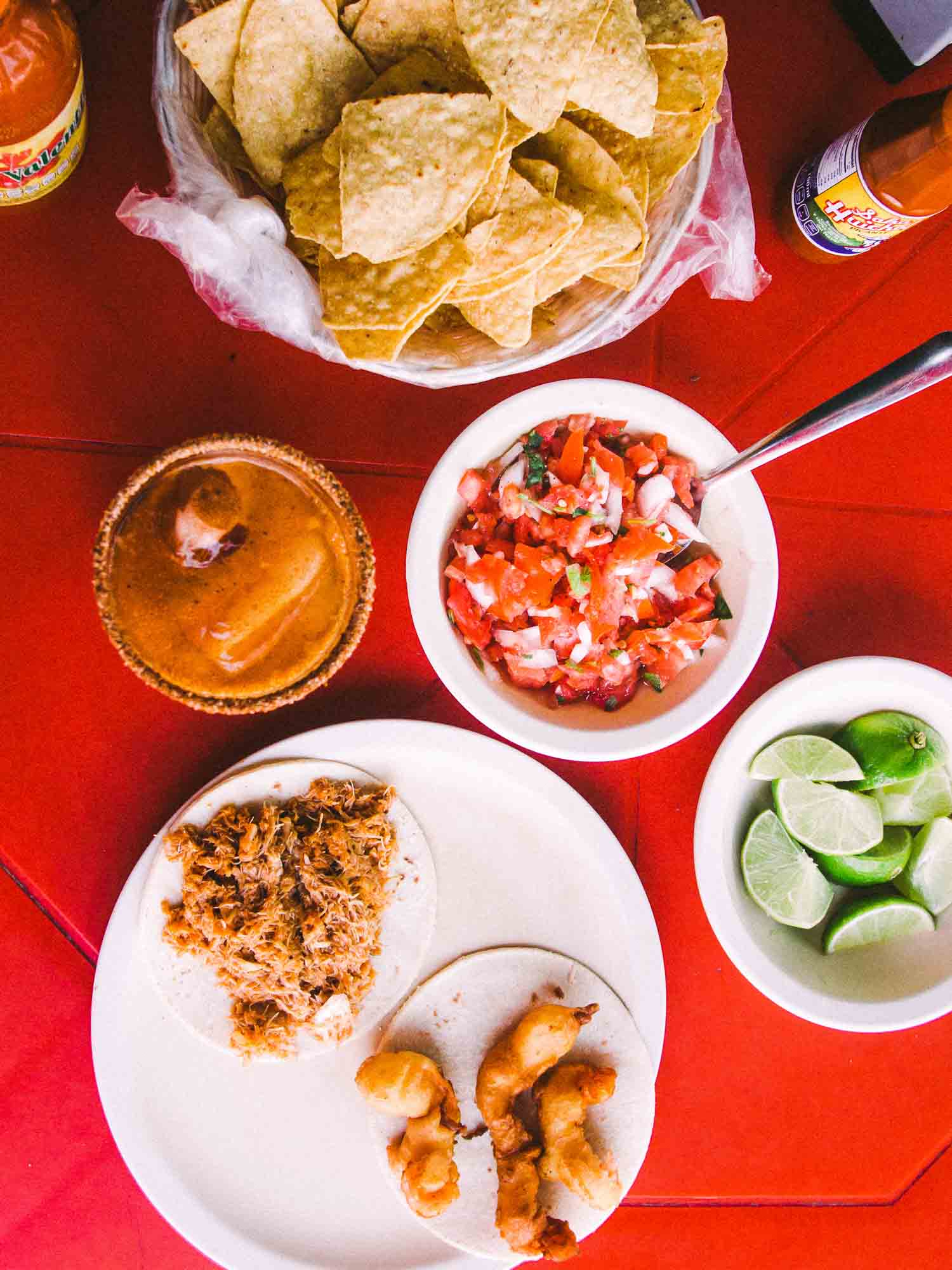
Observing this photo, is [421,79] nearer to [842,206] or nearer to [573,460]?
[573,460]

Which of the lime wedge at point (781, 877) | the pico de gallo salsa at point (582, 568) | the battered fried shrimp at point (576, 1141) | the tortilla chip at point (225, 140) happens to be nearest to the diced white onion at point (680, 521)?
the pico de gallo salsa at point (582, 568)

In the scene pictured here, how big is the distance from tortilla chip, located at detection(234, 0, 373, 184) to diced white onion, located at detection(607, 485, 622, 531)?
22.7 inches

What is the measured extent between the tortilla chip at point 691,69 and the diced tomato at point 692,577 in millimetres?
564

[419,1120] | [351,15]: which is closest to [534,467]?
[351,15]

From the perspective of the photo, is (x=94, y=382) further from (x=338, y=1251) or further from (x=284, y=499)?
(x=338, y=1251)

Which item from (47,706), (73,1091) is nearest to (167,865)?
(47,706)

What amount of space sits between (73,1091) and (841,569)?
1.46m

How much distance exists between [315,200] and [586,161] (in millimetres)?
329

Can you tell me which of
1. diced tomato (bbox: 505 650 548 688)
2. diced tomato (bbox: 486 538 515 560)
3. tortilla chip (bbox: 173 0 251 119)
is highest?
tortilla chip (bbox: 173 0 251 119)

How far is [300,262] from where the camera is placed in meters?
1.28

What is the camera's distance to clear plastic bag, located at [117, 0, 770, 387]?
3.97ft

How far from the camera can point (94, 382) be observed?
4.89 feet

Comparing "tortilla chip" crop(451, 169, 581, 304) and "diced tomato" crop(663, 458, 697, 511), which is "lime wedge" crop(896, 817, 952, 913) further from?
"tortilla chip" crop(451, 169, 581, 304)

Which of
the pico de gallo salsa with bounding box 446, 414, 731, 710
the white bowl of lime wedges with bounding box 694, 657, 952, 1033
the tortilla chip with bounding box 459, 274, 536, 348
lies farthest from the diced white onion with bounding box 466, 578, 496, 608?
the white bowl of lime wedges with bounding box 694, 657, 952, 1033
